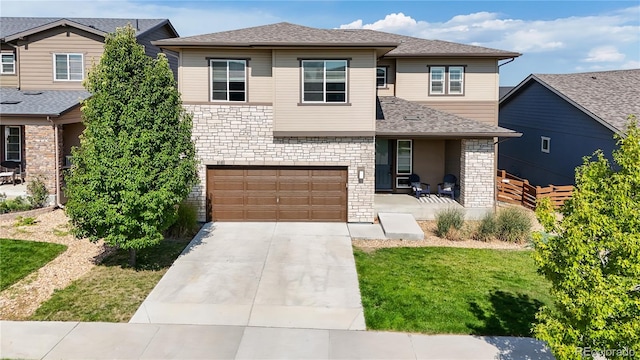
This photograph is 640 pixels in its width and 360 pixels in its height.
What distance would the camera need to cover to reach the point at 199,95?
16.3 metres

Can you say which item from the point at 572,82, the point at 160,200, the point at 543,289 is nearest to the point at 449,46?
the point at 572,82

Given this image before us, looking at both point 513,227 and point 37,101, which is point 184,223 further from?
point 513,227

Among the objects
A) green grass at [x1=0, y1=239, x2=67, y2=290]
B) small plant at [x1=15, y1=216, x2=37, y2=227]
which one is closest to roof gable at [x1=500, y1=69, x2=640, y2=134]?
green grass at [x1=0, y1=239, x2=67, y2=290]

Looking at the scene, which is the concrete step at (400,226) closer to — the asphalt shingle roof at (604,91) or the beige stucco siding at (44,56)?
the asphalt shingle roof at (604,91)

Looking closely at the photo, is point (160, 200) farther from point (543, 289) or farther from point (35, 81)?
point (35, 81)

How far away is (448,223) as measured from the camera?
15.4 meters

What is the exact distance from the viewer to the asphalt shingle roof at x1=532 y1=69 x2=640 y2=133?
62.9ft

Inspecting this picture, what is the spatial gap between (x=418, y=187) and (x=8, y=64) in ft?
65.2

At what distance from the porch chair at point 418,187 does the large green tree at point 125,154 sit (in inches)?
427

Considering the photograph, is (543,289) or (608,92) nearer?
(543,289)

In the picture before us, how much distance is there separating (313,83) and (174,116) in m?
5.48

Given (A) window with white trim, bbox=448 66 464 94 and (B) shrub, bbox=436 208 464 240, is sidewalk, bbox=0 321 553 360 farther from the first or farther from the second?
(A) window with white trim, bbox=448 66 464 94

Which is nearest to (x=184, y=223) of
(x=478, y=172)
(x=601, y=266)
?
(x=478, y=172)

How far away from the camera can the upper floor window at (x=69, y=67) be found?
22.1 meters
